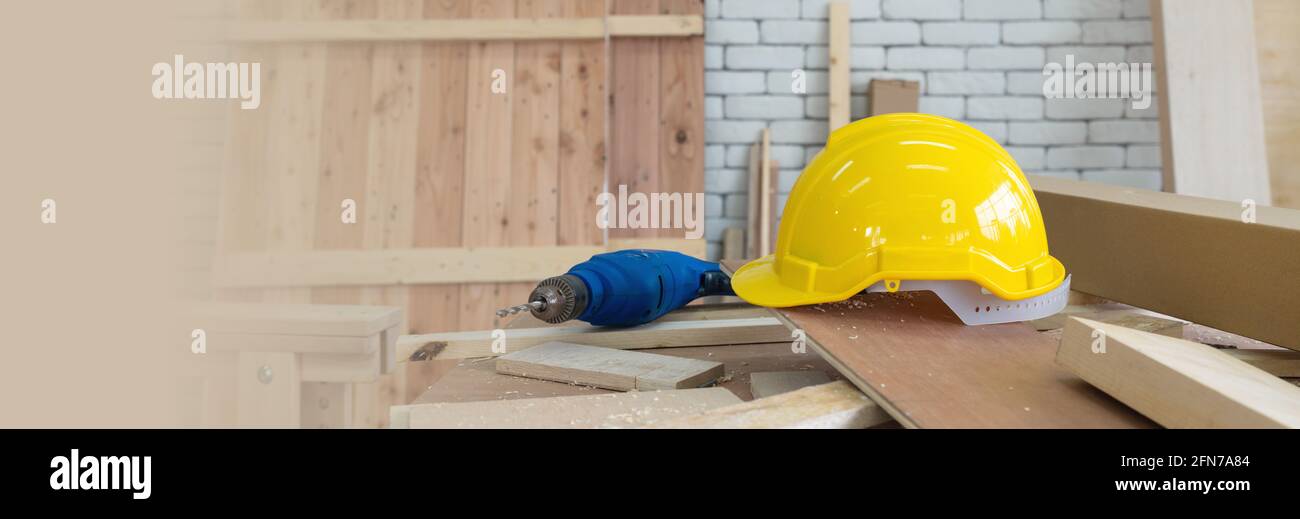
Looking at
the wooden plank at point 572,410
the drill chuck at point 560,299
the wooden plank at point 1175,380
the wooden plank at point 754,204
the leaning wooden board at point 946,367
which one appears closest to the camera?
the wooden plank at point 1175,380

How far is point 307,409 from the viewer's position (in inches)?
58.2

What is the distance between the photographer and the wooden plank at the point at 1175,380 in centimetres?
98

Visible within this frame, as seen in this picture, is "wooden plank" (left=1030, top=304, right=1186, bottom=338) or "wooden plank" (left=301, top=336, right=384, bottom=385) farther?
"wooden plank" (left=1030, top=304, right=1186, bottom=338)

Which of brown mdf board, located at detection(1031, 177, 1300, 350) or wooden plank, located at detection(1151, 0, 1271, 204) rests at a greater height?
wooden plank, located at detection(1151, 0, 1271, 204)

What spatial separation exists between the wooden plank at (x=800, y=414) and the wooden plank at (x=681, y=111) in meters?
3.07

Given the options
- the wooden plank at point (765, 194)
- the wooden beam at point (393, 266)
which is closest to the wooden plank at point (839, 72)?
the wooden plank at point (765, 194)

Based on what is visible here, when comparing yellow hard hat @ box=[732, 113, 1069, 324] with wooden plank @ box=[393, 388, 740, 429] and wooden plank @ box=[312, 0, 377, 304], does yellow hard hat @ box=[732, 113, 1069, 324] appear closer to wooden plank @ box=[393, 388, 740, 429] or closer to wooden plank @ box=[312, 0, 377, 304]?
wooden plank @ box=[393, 388, 740, 429]

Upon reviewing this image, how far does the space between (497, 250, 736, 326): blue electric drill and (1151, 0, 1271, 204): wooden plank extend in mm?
2806

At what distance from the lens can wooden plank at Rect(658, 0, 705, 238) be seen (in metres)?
4.30

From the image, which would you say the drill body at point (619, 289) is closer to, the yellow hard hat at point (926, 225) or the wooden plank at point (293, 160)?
the yellow hard hat at point (926, 225)

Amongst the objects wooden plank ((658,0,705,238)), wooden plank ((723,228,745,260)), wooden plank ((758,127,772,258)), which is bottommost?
wooden plank ((723,228,745,260))

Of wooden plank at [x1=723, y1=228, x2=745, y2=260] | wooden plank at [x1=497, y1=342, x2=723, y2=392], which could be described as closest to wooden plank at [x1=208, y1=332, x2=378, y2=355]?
wooden plank at [x1=497, y1=342, x2=723, y2=392]
